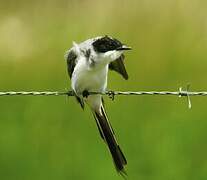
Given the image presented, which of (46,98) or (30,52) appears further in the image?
(30,52)

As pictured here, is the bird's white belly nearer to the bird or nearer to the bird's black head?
the bird

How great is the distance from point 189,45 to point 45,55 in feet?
4.12

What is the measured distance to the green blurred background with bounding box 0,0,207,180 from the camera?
10.4m

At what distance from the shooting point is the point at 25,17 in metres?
13.3

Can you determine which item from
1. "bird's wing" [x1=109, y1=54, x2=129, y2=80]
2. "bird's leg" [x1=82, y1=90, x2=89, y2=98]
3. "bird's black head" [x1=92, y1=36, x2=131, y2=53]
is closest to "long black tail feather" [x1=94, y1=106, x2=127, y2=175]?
"bird's leg" [x1=82, y1=90, x2=89, y2=98]

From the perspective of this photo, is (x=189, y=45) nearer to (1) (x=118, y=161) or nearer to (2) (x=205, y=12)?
(2) (x=205, y=12)

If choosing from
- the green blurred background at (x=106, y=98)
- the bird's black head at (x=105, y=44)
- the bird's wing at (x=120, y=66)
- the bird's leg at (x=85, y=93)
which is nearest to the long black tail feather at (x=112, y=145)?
the bird's leg at (x=85, y=93)

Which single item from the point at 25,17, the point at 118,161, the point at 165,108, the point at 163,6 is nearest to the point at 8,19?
the point at 25,17

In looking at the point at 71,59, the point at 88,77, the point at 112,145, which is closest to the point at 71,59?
the point at 71,59

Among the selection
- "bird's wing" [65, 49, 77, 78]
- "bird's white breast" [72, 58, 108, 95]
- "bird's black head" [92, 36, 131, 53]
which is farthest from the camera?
"bird's wing" [65, 49, 77, 78]

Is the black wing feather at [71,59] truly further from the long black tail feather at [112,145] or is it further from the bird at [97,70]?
the long black tail feather at [112,145]

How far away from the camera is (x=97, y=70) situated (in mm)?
8953

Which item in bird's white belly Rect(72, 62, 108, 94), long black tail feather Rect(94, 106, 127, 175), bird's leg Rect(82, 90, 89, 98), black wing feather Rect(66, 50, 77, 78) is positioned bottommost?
long black tail feather Rect(94, 106, 127, 175)

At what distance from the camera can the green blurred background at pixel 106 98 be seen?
10430 mm
